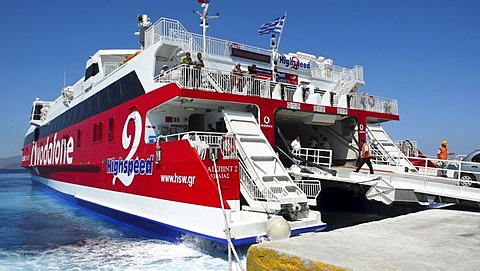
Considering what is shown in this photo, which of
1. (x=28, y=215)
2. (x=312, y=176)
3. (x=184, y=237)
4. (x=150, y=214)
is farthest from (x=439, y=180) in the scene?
(x=28, y=215)

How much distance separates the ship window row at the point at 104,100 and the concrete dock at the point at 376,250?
10236 millimetres

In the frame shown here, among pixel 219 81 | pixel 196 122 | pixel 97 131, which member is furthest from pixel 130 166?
pixel 97 131

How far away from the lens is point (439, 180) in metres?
10.5

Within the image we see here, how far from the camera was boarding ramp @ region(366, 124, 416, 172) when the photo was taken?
13297mm

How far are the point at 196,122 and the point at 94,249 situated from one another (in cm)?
471

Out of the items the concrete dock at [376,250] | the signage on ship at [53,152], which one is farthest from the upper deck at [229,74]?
the concrete dock at [376,250]

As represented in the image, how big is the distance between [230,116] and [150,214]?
3526 millimetres

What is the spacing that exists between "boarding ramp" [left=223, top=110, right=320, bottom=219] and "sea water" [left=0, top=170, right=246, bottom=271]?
1.22 meters

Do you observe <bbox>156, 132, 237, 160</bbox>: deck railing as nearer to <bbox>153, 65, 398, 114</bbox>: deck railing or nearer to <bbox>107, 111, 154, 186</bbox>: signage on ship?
<bbox>153, 65, 398, 114</bbox>: deck railing

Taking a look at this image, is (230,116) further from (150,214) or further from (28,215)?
(28,215)

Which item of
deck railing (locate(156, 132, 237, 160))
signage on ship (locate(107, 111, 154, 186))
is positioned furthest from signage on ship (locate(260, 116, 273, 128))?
signage on ship (locate(107, 111, 154, 186))

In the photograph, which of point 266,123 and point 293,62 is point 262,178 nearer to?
point 266,123

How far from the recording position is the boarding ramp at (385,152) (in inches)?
523

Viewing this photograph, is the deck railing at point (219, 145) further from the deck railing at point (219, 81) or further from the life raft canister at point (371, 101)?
the life raft canister at point (371, 101)
